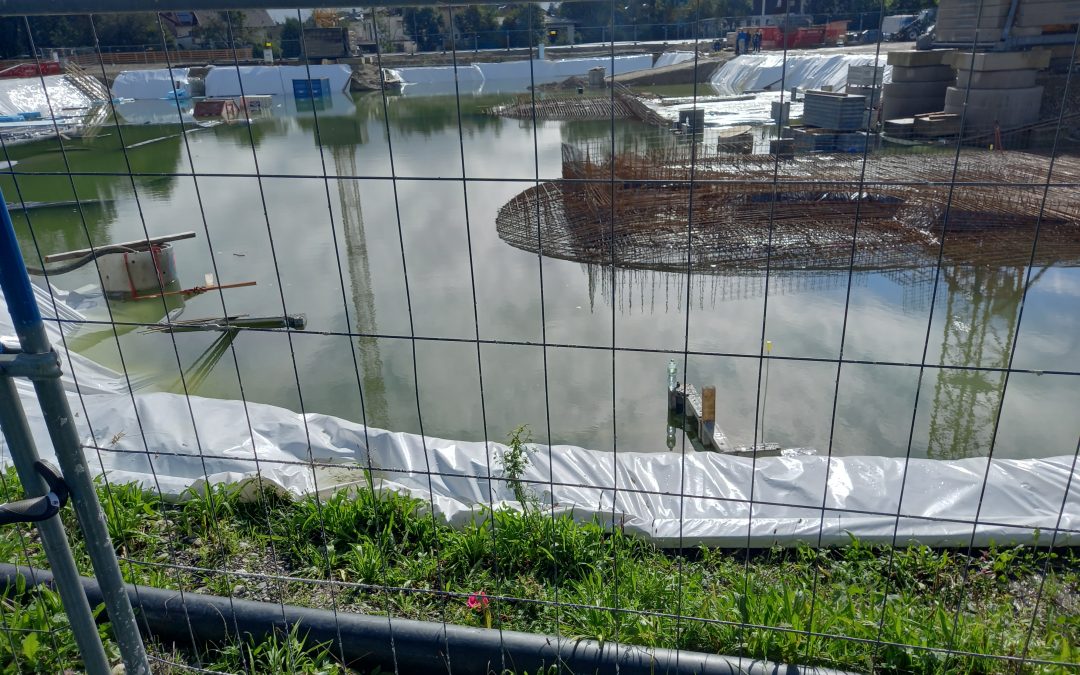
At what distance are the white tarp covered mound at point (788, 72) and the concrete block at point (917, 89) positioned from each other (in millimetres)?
3115

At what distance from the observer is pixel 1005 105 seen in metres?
13.4

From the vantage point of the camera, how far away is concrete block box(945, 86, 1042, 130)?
13.4m

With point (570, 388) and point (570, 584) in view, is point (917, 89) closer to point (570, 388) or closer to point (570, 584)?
point (570, 388)

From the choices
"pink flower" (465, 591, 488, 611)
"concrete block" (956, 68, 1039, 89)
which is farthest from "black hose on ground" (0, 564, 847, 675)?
"concrete block" (956, 68, 1039, 89)

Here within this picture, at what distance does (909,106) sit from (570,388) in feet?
41.3

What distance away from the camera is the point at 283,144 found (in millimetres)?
17453

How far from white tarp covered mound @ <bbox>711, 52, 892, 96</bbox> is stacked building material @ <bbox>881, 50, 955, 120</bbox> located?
9.89 feet

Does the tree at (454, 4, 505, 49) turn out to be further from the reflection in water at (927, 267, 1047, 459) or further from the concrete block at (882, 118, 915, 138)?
the concrete block at (882, 118, 915, 138)

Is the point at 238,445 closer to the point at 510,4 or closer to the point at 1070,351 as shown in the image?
the point at 510,4

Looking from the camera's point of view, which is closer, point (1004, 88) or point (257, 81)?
point (1004, 88)

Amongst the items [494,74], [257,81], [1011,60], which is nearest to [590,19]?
[1011,60]

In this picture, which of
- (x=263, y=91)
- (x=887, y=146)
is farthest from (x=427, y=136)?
(x=263, y=91)

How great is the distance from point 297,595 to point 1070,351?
7.05 meters

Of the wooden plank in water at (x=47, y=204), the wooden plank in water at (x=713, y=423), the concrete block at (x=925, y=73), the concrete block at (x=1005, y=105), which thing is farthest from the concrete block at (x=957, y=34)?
the wooden plank in water at (x=47, y=204)
